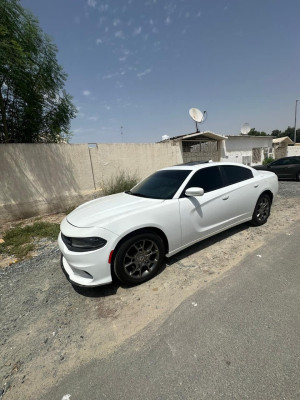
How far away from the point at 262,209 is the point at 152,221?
2.93m

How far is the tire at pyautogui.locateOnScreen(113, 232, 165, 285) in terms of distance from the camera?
2.37m

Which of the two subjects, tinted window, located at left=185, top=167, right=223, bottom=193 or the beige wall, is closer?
tinted window, located at left=185, top=167, right=223, bottom=193

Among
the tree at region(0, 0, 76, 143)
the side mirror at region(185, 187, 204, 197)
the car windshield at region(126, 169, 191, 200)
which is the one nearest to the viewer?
the side mirror at region(185, 187, 204, 197)

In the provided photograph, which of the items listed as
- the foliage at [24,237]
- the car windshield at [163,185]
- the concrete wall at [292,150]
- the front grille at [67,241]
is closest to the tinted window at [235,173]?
the car windshield at [163,185]

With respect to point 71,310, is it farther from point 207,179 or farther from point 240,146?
point 240,146

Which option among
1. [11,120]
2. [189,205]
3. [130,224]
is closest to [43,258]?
[130,224]

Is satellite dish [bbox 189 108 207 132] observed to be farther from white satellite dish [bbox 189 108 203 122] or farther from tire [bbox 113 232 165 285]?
tire [bbox 113 232 165 285]

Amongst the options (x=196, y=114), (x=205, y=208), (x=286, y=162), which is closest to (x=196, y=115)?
(x=196, y=114)

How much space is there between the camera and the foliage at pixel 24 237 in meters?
3.89

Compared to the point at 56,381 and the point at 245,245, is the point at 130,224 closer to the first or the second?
the point at 56,381

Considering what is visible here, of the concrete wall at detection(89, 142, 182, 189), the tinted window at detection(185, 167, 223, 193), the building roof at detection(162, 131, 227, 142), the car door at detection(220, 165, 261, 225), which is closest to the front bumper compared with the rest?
the tinted window at detection(185, 167, 223, 193)

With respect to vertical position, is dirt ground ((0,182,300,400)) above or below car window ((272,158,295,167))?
below

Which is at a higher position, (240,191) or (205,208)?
(240,191)

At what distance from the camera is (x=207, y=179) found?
3291 millimetres
